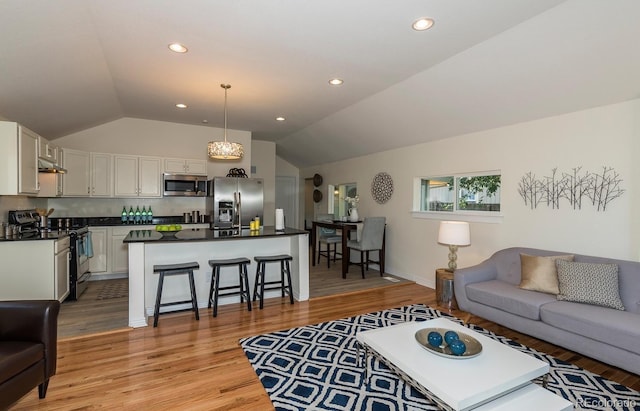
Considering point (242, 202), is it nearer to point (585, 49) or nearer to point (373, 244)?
point (373, 244)

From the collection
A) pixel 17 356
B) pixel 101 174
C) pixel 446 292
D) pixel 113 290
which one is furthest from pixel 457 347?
pixel 101 174

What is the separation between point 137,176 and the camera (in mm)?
5551

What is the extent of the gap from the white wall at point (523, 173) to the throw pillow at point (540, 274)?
0.44m

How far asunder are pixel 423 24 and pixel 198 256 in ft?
→ 11.3

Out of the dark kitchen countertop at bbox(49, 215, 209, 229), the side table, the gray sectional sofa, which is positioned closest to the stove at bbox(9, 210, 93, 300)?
the dark kitchen countertop at bbox(49, 215, 209, 229)

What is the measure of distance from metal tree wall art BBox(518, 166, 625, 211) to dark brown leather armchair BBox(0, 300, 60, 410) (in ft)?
15.2

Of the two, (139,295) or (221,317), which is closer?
(139,295)

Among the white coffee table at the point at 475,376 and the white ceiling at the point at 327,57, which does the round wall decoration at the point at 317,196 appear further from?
the white coffee table at the point at 475,376

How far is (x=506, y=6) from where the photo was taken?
2.31 m

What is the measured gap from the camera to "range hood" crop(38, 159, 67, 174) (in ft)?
13.1

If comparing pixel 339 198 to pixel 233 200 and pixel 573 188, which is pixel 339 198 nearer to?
pixel 233 200

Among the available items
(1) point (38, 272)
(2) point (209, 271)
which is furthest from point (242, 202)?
(1) point (38, 272)

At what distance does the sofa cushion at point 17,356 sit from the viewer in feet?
5.82

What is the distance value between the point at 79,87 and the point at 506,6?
4423 mm
